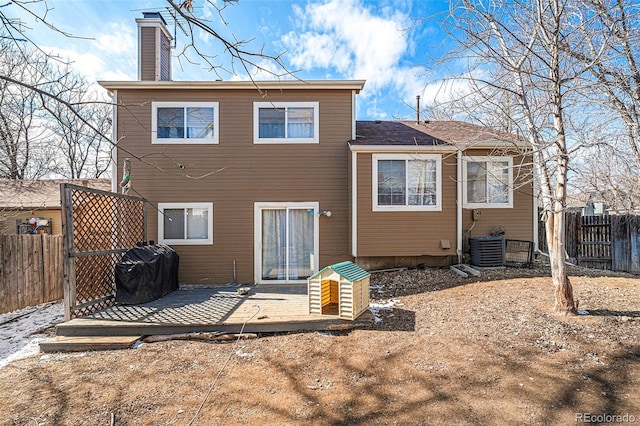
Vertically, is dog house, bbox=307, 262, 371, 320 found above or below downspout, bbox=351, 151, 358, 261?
below

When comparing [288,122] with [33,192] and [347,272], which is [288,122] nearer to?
[347,272]

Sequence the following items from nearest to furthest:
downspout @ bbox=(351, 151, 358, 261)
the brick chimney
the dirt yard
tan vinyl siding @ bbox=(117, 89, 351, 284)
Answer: the dirt yard, downspout @ bbox=(351, 151, 358, 261), tan vinyl siding @ bbox=(117, 89, 351, 284), the brick chimney

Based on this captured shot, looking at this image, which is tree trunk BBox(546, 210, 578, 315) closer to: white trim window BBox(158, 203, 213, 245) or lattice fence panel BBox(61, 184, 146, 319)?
white trim window BBox(158, 203, 213, 245)

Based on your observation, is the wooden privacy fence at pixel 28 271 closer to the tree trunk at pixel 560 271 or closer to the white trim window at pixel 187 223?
the white trim window at pixel 187 223

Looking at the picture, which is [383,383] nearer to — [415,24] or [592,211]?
[415,24]

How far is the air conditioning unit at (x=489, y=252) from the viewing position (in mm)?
7684

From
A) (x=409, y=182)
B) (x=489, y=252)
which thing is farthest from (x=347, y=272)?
(x=489, y=252)

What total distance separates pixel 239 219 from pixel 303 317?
12.8ft

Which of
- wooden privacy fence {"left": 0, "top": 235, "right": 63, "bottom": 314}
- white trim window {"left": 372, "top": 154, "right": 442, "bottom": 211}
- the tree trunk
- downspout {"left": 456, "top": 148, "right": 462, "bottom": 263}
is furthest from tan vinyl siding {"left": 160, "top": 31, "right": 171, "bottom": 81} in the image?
the tree trunk

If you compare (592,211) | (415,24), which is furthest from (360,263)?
(592,211)

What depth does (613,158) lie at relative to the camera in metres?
5.48

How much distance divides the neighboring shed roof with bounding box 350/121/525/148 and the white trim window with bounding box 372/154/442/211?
0.42 m

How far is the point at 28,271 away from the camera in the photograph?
673 centimetres

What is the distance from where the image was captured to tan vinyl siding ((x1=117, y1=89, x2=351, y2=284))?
809 cm
